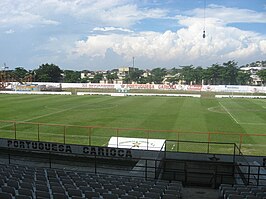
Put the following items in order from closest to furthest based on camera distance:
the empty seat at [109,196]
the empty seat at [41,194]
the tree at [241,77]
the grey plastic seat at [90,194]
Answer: the empty seat at [41,194]
the empty seat at [109,196]
the grey plastic seat at [90,194]
the tree at [241,77]

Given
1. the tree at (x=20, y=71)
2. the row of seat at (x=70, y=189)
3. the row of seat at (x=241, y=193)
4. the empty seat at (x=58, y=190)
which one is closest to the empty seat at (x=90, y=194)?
the row of seat at (x=70, y=189)

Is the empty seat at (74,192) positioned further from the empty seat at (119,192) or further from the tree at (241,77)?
the tree at (241,77)

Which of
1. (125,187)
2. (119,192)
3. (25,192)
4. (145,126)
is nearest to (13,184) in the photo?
(25,192)

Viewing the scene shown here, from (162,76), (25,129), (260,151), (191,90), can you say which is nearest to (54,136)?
(25,129)

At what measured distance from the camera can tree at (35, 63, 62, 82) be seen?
131750 mm

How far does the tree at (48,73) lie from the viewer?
13175 cm

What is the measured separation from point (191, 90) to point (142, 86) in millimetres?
13079

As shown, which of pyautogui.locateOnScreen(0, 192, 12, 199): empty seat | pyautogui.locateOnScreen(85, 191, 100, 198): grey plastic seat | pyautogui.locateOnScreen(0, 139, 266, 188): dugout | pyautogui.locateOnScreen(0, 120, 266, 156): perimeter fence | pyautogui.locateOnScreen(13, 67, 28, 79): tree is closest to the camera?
pyautogui.locateOnScreen(0, 192, 12, 199): empty seat

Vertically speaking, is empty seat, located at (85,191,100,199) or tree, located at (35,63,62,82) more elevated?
tree, located at (35,63,62,82)

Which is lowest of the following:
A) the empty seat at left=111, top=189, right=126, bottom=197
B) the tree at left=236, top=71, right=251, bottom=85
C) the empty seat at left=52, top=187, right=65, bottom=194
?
the empty seat at left=111, top=189, right=126, bottom=197

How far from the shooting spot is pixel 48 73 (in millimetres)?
138375

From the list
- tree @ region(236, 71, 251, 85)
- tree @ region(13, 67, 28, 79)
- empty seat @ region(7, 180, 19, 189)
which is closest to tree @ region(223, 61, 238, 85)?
tree @ region(236, 71, 251, 85)

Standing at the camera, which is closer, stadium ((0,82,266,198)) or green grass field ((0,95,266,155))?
stadium ((0,82,266,198))

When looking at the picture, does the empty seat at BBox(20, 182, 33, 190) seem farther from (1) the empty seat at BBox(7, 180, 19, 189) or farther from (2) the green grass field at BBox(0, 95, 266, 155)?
(2) the green grass field at BBox(0, 95, 266, 155)
